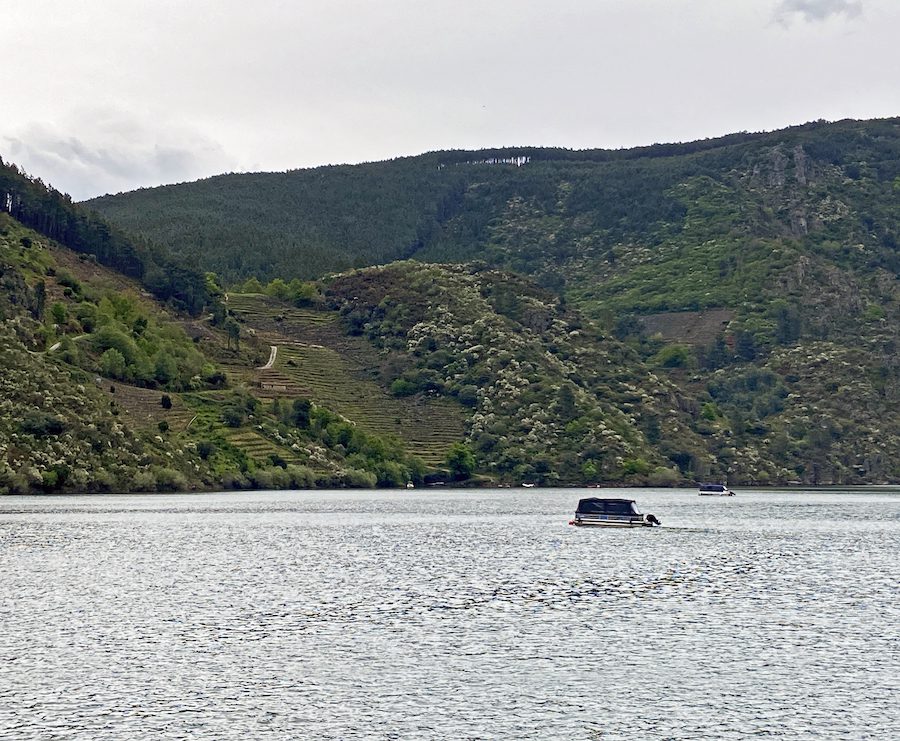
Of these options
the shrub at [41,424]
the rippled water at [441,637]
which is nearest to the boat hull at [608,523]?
the rippled water at [441,637]

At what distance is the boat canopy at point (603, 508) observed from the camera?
15612 centimetres

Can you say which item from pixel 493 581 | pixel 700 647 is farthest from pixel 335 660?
pixel 493 581

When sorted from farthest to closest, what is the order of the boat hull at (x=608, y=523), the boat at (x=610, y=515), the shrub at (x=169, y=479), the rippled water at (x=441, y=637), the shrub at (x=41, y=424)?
the shrub at (x=169, y=479) < the shrub at (x=41, y=424) < the boat at (x=610, y=515) < the boat hull at (x=608, y=523) < the rippled water at (x=441, y=637)

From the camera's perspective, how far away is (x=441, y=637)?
70.2 m

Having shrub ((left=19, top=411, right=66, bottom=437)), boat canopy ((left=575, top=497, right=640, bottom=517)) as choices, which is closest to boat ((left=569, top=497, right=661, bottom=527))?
boat canopy ((left=575, top=497, right=640, bottom=517))

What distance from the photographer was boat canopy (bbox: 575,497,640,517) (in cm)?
15612

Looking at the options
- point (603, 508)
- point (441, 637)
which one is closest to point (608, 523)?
point (603, 508)

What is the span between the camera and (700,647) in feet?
223

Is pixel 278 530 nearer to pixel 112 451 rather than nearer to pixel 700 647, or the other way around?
pixel 112 451

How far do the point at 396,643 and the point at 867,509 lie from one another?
141 m

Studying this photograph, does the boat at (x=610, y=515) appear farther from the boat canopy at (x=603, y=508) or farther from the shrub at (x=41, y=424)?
the shrub at (x=41, y=424)

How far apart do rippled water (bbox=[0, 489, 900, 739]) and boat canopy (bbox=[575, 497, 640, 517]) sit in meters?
23.7

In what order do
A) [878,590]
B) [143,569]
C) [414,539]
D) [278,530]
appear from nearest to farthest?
[878,590], [143,569], [414,539], [278,530]

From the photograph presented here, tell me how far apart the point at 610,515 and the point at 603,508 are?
1.95 m
